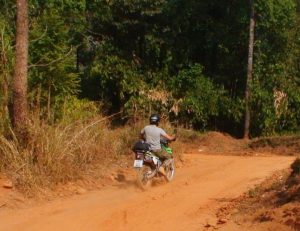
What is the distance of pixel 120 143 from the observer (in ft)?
53.1

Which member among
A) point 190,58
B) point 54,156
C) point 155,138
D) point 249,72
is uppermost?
point 190,58

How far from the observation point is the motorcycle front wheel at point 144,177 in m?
12.8

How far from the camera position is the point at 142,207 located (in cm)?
1067

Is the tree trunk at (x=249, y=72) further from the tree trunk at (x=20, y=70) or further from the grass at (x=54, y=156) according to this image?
the tree trunk at (x=20, y=70)

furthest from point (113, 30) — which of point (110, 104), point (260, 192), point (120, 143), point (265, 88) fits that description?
point (260, 192)

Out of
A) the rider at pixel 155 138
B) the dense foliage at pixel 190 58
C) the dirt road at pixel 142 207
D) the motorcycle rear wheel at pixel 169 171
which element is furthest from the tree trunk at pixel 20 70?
the dense foliage at pixel 190 58

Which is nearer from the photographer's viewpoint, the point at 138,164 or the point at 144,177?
the point at 138,164

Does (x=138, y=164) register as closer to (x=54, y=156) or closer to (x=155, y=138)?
(x=155, y=138)

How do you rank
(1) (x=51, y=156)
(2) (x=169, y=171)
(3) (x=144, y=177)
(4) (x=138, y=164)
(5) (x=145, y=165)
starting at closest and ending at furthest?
(1) (x=51, y=156) < (4) (x=138, y=164) < (3) (x=144, y=177) < (5) (x=145, y=165) < (2) (x=169, y=171)

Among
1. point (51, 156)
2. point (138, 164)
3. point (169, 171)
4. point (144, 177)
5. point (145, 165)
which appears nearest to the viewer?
point (51, 156)

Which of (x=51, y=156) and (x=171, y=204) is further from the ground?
(x=51, y=156)

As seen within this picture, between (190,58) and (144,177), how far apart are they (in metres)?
15.2

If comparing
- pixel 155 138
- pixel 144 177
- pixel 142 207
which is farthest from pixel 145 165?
pixel 142 207

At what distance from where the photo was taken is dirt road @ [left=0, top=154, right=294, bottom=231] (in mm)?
9367
